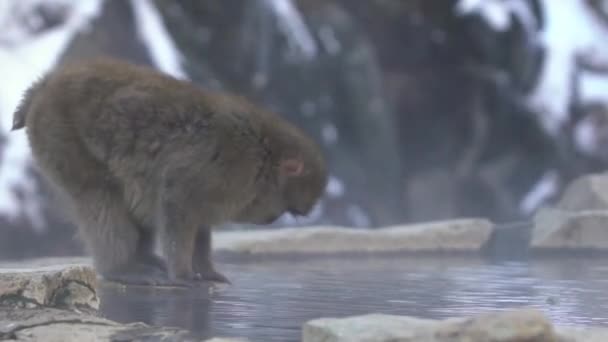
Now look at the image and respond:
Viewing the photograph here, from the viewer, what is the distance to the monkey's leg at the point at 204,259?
215 inches

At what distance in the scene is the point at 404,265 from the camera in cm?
661

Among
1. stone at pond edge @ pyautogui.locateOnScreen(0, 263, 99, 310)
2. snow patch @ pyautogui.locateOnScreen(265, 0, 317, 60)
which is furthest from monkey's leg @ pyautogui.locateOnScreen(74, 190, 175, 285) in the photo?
snow patch @ pyautogui.locateOnScreen(265, 0, 317, 60)

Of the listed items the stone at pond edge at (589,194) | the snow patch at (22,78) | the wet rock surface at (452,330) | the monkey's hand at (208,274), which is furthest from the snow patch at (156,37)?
the wet rock surface at (452,330)

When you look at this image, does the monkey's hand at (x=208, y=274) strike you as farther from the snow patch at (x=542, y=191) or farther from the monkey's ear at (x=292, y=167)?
the snow patch at (x=542, y=191)

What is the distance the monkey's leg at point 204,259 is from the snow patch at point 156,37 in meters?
5.86

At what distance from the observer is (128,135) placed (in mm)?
5234

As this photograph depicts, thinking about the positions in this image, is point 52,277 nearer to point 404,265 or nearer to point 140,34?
point 404,265

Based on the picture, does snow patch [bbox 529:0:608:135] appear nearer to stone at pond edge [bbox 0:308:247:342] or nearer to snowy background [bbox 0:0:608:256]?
snowy background [bbox 0:0:608:256]

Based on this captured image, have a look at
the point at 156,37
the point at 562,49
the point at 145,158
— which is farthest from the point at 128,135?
the point at 562,49

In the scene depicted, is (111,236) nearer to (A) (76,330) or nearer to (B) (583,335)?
(A) (76,330)

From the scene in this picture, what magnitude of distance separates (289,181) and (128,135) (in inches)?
28.1

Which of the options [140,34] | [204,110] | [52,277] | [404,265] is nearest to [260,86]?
[140,34]

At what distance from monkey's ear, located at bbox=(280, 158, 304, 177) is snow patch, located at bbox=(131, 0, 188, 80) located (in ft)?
19.5

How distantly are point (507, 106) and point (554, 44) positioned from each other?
0.74 metres
